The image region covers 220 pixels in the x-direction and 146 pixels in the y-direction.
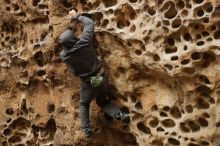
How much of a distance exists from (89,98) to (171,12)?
3.47ft

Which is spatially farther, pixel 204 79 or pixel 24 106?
pixel 24 106

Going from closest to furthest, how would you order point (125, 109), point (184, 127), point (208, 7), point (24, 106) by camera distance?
point (208, 7) < point (184, 127) < point (125, 109) < point (24, 106)

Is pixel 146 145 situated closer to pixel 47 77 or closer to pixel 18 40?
pixel 47 77

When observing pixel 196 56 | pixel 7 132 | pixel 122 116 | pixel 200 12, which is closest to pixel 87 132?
pixel 122 116

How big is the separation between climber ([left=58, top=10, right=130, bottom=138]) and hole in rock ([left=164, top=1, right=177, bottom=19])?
0.67 metres

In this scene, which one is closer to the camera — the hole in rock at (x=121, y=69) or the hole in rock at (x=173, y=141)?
the hole in rock at (x=173, y=141)

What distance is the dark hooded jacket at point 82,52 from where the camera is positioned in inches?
172

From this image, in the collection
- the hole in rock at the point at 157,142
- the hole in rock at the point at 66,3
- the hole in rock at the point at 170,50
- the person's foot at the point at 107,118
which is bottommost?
the hole in rock at the point at 157,142

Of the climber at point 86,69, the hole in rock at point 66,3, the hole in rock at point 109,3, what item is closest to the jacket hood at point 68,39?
the climber at point 86,69

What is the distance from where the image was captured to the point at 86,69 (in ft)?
14.6

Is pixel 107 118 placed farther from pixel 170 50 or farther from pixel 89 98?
pixel 170 50

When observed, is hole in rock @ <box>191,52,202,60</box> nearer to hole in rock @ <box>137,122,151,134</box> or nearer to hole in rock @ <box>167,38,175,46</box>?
hole in rock @ <box>167,38,175,46</box>

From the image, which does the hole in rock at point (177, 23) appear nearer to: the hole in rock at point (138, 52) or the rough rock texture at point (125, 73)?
the rough rock texture at point (125, 73)

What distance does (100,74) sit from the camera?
447cm
